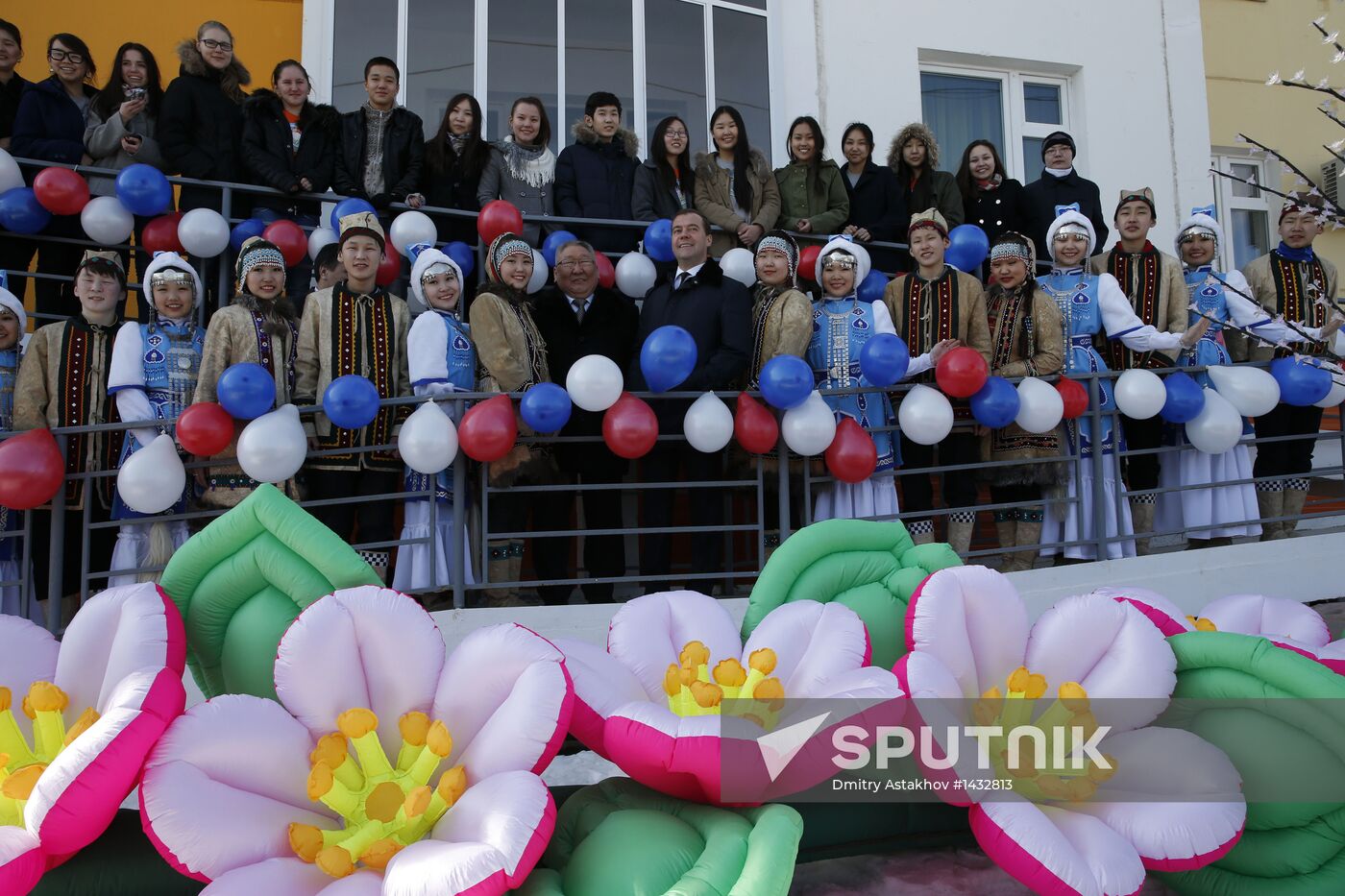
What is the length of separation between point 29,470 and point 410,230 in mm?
1922

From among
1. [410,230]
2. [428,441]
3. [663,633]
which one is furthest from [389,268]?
[663,633]

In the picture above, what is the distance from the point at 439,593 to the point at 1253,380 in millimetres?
3219

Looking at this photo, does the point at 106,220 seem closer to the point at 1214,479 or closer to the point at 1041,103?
the point at 1214,479

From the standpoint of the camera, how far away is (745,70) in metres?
7.15

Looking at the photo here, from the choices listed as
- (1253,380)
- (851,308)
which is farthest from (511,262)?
(1253,380)

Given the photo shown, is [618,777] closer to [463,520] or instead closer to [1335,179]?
[463,520]

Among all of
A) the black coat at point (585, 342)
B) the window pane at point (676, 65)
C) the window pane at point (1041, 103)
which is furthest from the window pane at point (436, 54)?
the window pane at point (1041, 103)

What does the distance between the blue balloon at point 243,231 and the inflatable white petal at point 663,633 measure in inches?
152

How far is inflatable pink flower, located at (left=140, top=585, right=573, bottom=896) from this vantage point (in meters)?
0.79

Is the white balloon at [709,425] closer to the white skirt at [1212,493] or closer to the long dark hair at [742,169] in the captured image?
the long dark hair at [742,169]

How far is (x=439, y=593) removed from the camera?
371cm

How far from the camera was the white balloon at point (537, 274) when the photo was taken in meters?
4.21

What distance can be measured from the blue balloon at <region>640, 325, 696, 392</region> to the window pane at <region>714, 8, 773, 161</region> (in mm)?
4078

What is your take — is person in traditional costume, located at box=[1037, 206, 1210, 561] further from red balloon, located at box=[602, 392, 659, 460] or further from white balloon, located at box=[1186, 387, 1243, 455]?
red balloon, located at box=[602, 392, 659, 460]
